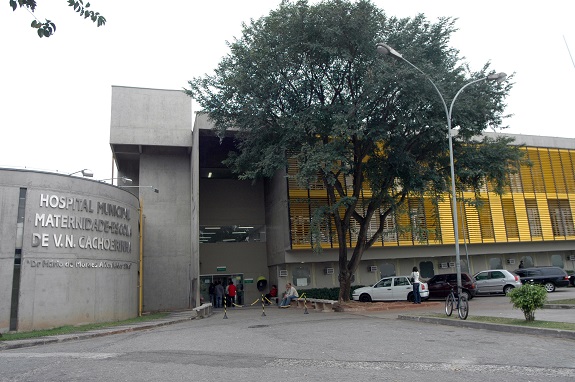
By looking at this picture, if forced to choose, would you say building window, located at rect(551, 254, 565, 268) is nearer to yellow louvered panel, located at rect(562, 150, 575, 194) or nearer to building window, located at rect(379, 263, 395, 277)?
yellow louvered panel, located at rect(562, 150, 575, 194)

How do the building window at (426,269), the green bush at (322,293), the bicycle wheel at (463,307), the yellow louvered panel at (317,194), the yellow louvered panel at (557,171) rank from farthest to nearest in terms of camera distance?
the yellow louvered panel at (557,171) < the building window at (426,269) < the yellow louvered panel at (317,194) < the green bush at (322,293) < the bicycle wheel at (463,307)

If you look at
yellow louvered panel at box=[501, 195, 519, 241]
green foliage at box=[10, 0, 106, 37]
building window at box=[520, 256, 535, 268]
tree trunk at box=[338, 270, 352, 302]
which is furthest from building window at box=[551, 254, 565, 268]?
green foliage at box=[10, 0, 106, 37]

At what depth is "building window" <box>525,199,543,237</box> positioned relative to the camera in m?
35.3

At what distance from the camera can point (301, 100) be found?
2331cm

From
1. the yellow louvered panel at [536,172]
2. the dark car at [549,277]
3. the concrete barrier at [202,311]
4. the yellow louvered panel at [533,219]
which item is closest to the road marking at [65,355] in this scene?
the concrete barrier at [202,311]

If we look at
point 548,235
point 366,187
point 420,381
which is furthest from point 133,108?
point 548,235

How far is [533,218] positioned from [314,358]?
31845mm

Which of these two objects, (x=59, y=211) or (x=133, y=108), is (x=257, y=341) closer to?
(x=59, y=211)

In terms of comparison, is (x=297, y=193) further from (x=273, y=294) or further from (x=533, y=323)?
(x=533, y=323)

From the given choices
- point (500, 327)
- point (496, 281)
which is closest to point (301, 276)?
point (496, 281)

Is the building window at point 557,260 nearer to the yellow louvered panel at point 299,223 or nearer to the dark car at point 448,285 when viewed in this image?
the dark car at point 448,285

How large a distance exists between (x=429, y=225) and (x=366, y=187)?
5383 millimetres

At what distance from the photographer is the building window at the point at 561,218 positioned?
36.0 metres

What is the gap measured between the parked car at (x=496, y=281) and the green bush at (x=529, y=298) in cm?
1644
